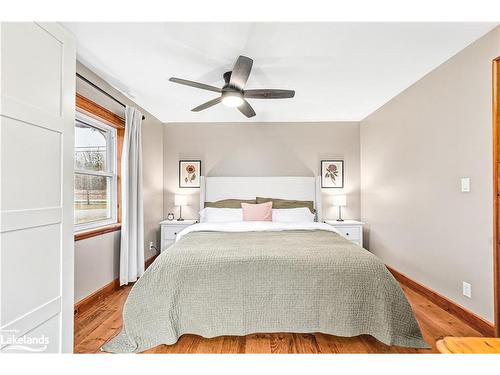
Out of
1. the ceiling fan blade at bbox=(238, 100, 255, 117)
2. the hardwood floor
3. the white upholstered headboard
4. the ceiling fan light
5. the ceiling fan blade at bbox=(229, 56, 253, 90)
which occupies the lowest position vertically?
the hardwood floor

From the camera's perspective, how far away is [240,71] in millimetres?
2080

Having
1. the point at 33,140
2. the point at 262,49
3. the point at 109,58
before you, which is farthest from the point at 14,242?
the point at 262,49

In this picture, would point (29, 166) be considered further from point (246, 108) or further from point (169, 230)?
point (169, 230)

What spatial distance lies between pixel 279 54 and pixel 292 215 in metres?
2.13

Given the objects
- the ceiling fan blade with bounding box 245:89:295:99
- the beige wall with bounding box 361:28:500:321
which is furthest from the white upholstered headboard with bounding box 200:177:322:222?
the ceiling fan blade with bounding box 245:89:295:99

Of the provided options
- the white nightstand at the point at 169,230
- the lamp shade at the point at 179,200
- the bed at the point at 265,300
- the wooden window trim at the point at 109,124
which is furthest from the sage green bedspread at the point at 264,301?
the lamp shade at the point at 179,200

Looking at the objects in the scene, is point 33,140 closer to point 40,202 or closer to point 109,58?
point 40,202

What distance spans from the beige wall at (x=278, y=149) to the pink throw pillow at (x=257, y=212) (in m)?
0.92

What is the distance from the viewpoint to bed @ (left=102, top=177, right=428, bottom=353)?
1.75 meters

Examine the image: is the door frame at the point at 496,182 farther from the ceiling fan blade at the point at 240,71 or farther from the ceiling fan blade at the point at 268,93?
the ceiling fan blade at the point at 240,71

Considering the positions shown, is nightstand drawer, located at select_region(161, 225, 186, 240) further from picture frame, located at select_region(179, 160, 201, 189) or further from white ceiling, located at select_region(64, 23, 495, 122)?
white ceiling, located at select_region(64, 23, 495, 122)

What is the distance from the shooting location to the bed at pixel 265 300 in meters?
1.75

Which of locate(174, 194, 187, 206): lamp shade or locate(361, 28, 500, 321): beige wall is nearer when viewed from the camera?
locate(361, 28, 500, 321): beige wall

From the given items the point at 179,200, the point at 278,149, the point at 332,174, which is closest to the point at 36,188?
the point at 179,200
